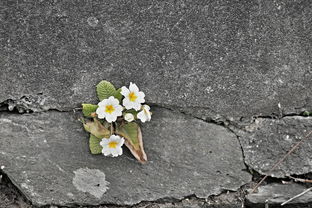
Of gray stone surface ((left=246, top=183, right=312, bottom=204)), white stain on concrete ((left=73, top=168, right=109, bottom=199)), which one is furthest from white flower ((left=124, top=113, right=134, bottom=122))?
gray stone surface ((left=246, top=183, right=312, bottom=204))

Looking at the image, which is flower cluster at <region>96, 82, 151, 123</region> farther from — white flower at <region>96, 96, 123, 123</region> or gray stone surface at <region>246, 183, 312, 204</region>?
gray stone surface at <region>246, 183, 312, 204</region>

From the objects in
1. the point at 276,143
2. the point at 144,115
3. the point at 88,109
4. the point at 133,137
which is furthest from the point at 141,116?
the point at 276,143

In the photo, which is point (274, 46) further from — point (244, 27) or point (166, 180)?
point (166, 180)

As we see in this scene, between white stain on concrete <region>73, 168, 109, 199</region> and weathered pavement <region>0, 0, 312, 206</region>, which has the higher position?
weathered pavement <region>0, 0, 312, 206</region>

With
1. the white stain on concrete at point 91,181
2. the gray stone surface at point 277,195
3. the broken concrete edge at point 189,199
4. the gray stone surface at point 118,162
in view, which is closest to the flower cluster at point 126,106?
the gray stone surface at point 118,162

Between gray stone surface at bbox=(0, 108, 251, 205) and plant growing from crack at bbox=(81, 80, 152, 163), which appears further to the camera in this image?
gray stone surface at bbox=(0, 108, 251, 205)

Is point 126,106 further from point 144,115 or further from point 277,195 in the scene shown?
point 277,195
